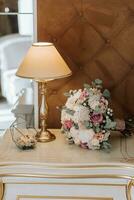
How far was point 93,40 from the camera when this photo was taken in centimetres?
194

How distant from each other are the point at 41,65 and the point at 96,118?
39cm

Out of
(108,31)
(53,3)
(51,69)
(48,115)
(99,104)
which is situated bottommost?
(48,115)

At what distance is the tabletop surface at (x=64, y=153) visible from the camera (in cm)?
163

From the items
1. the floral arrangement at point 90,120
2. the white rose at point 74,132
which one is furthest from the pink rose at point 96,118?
the white rose at point 74,132

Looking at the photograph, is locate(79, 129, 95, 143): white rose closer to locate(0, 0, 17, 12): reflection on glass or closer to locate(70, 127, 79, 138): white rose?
locate(70, 127, 79, 138): white rose

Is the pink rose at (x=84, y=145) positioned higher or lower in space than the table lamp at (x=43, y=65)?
lower

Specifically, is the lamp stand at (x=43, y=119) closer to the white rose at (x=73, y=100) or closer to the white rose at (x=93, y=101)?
the white rose at (x=73, y=100)

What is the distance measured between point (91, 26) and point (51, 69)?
1.34ft

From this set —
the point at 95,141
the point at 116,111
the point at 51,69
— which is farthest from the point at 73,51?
the point at 95,141

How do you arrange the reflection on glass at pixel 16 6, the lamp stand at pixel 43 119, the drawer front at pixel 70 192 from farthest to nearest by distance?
the reflection on glass at pixel 16 6 → the lamp stand at pixel 43 119 → the drawer front at pixel 70 192

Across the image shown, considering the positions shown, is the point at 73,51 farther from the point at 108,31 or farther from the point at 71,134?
the point at 71,134

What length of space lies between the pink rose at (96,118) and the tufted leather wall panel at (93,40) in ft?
1.19

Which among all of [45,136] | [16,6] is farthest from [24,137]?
[16,6]

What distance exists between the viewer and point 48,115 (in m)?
2.05
